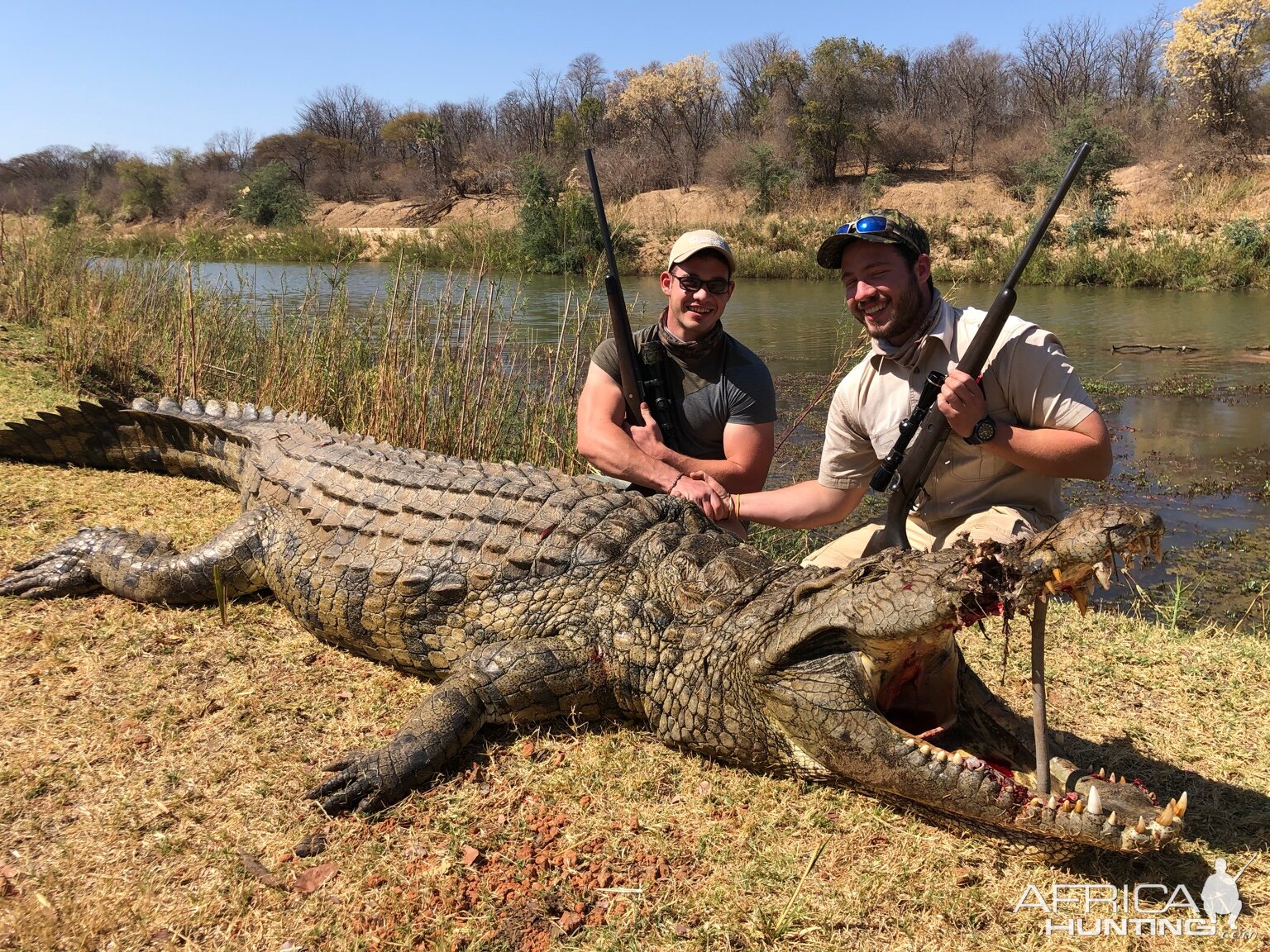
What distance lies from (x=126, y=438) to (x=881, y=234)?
4.83m

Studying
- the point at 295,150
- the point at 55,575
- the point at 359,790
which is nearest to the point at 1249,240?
the point at 359,790

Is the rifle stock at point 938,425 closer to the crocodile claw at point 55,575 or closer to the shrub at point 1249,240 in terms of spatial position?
the crocodile claw at point 55,575

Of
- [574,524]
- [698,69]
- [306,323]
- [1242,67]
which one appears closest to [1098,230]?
[1242,67]

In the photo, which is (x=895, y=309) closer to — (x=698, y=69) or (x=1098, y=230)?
(x=1098, y=230)

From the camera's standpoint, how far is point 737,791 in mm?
2588

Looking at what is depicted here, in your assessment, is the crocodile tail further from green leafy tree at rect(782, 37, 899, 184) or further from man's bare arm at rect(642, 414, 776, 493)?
green leafy tree at rect(782, 37, 899, 184)

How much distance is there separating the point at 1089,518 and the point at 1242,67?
39274 mm

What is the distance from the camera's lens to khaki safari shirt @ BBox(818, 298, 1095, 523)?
10.1 ft

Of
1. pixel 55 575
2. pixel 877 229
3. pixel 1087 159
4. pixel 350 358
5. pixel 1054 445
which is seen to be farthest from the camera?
pixel 1087 159

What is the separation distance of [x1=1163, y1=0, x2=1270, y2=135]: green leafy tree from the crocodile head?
3716 cm

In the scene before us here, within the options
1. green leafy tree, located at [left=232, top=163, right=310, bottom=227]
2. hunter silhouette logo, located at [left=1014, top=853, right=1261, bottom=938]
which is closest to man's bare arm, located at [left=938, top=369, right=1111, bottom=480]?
hunter silhouette logo, located at [left=1014, top=853, right=1261, bottom=938]

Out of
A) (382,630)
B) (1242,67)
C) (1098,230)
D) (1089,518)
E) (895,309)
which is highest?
(1242,67)

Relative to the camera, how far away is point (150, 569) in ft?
12.6

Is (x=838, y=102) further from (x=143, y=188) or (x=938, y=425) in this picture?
(x=938, y=425)
